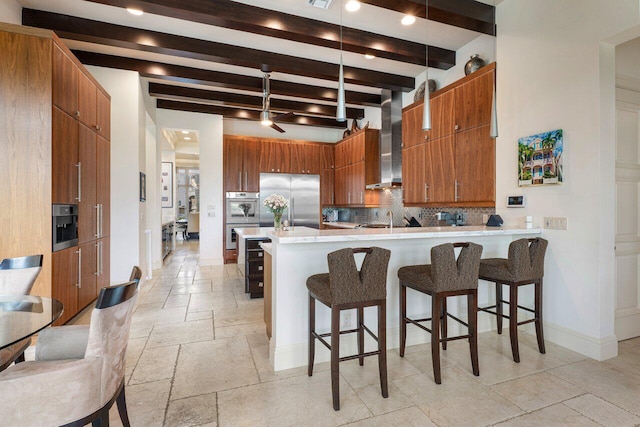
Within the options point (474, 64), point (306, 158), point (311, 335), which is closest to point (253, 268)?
point (311, 335)

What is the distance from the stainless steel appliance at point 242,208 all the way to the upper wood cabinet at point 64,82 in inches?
146

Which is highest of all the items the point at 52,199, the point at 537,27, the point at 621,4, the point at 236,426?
the point at 537,27

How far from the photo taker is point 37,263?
6.60ft

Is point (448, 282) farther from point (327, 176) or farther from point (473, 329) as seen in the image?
point (327, 176)

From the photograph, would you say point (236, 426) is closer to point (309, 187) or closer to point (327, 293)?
point (327, 293)

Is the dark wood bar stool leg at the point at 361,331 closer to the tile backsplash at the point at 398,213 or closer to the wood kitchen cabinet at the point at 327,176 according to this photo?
the tile backsplash at the point at 398,213

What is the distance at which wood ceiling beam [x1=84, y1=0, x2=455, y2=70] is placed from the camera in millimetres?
2969

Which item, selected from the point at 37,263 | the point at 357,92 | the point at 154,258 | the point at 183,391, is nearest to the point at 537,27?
the point at 357,92

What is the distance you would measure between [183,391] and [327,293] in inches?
46.0

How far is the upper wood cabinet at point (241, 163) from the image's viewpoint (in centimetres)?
667

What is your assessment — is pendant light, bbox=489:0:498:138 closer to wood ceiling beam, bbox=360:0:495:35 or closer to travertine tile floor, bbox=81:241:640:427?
wood ceiling beam, bbox=360:0:495:35

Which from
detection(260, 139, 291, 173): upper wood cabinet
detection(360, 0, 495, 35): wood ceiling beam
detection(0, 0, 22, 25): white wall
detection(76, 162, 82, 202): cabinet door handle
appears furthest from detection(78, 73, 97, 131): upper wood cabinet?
detection(260, 139, 291, 173): upper wood cabinet

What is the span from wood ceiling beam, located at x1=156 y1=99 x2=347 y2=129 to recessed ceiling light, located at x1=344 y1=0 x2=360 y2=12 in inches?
119

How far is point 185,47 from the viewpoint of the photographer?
3785 millimetres
